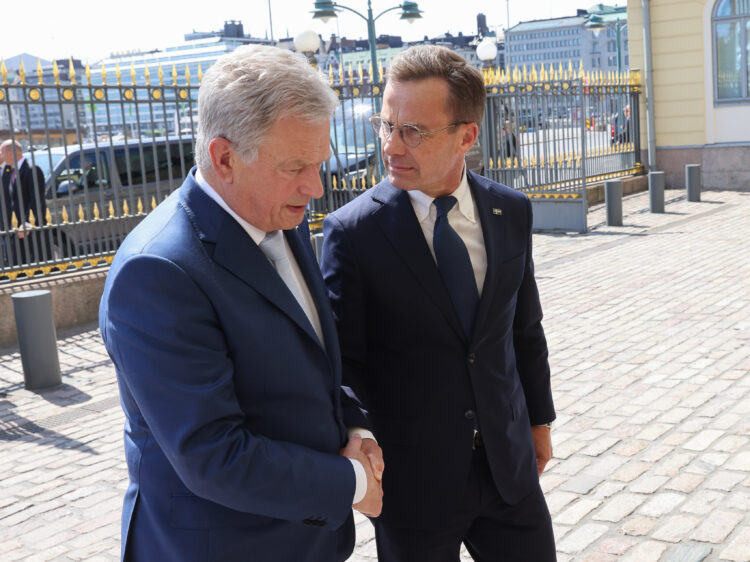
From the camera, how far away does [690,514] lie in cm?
402

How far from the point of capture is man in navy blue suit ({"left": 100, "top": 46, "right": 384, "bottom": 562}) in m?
1.61

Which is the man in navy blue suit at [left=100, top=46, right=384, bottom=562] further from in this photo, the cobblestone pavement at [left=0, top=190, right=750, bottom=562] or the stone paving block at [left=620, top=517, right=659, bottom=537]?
the stone paving block at [left=620, top=517, right=659, bottom=537]

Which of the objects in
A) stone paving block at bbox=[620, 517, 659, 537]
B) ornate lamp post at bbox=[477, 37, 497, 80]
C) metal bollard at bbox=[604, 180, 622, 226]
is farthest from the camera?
ornate lamp post at bbox=[477, 37, 497, 80]

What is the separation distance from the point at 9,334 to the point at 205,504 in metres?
7.54

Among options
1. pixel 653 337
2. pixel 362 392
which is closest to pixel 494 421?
pixel 362 392

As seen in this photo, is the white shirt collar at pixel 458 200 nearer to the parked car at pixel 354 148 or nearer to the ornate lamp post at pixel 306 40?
the parked car at pixel 354 148

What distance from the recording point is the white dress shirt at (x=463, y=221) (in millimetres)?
2355

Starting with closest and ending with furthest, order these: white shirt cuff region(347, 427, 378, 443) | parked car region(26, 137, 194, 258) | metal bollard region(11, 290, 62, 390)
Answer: white shirt cuff region(347, 427, 378, 443) → metal bollard region(11, 290, 62, 390) → parked car region(26, 137, 194, 258)

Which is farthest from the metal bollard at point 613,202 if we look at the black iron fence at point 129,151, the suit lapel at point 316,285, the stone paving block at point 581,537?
the suit lapel at point 316,285

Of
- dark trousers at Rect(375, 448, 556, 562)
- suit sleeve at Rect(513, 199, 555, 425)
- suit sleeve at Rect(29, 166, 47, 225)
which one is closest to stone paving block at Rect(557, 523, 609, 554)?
suit sleeve at Rect(513, 199, 555, 425)

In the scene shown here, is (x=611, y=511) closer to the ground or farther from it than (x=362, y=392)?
closer to the ground

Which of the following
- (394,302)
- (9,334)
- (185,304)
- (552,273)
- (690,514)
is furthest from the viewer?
(552,273)

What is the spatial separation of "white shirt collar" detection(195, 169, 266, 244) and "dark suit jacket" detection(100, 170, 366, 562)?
1cm

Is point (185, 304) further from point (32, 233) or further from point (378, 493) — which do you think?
point (32, 233)
